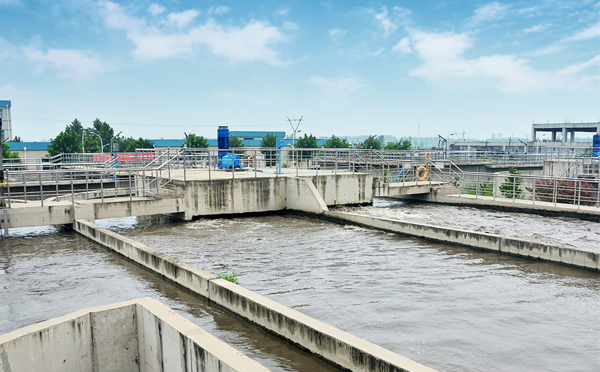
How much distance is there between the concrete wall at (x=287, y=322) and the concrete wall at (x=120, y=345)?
140 cm

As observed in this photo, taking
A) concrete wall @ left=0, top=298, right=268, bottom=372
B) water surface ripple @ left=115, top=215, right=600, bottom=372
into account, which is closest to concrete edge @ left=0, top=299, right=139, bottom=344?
concrete wall @ left=0, top=298, right=268, bottom=372

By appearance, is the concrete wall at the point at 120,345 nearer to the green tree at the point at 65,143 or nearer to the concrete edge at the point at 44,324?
the concrete edge at the point at 44,324

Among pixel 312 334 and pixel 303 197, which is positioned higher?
pixel 303 197

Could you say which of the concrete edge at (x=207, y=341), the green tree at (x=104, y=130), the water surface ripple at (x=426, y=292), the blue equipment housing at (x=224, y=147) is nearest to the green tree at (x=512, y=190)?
the water surface ripple at (x=426, y=292)

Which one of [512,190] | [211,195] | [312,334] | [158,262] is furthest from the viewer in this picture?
[512,190]

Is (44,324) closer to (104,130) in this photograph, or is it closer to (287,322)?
(287,322)

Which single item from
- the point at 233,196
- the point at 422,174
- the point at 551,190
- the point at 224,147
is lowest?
the point at 551,190

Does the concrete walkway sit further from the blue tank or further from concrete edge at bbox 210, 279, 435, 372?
concrete edge at bbox 210, 279, 435, 372

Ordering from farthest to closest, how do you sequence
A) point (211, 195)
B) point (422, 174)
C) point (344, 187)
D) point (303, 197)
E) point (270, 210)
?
1. point (422, 174)
2. point (344, 187)
3. point (270, 210)
4. point (303, 197)
5. point (211, 195)

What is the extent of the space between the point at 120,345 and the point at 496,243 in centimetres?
1002

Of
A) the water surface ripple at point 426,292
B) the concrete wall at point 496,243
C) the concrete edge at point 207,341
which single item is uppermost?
the concrete edge at point 207,341

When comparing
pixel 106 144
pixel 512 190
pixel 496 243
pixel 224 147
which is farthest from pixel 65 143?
pixel 496 243

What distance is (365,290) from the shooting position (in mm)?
9891

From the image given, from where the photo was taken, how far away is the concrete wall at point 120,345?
19.2 feet
